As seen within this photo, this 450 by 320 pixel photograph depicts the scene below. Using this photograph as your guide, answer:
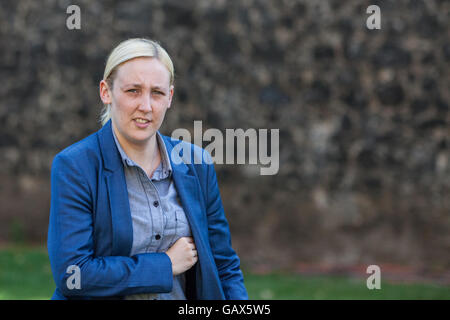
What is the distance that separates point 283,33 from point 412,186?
85.8 inches

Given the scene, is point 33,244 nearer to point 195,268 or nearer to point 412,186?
point 412,186

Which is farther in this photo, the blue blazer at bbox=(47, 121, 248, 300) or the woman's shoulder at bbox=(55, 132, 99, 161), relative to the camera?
the woman's shoulder at bbox=(55, 132, 99, 161)

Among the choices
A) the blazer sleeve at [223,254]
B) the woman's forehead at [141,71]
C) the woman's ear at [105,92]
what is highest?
the woman's forehead at [141,71]

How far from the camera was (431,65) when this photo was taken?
6.47 m

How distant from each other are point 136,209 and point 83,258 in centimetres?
27

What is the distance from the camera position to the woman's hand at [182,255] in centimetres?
216

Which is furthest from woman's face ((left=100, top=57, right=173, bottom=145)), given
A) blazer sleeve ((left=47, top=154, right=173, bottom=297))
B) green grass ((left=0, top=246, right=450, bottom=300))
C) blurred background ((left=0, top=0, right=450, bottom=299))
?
blurred background ((left=0, top=0, right=450, bottom=299))

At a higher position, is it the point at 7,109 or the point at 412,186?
the point at 7,109

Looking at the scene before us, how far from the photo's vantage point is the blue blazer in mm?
2037

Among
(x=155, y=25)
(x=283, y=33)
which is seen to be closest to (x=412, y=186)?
(x=283, y=33)

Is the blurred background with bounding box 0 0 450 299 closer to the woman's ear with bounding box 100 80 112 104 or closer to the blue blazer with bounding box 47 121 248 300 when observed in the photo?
the blue blazer with bounding box 47 121 248 300

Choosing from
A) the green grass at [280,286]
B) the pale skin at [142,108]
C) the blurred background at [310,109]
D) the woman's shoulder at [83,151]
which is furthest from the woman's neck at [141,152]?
the blurred background at [310,109]

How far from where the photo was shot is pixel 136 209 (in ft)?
7.20

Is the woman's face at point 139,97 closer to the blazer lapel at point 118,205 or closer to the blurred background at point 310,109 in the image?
the blazer lapel at point 118,205
